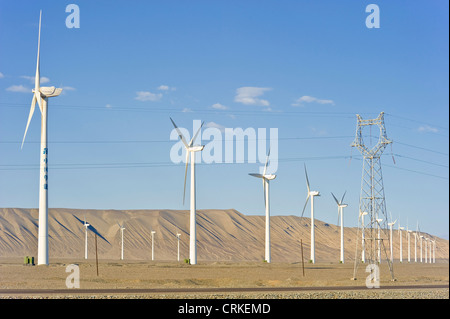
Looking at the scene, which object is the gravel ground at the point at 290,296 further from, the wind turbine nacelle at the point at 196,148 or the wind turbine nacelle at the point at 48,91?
the wind turbine nacelle at the point at 196,148

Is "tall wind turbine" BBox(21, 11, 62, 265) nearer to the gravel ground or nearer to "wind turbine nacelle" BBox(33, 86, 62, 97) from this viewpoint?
"wind turbine nacelle" BBox(33, 86, 62, 97)

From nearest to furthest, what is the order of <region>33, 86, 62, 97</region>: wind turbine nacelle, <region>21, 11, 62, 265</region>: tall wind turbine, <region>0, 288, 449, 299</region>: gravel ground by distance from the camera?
<region>0, 288, 449, 299</region>: gravel ground, <region>21, 11, 62, 265</region>: tall wind turbine, <region>33, 86, 62, 97</region>: wind turbine nacelle

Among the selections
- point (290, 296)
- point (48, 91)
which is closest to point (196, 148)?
point (48, 91)

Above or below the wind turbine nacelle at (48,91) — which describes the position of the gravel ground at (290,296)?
below

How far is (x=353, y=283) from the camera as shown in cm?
7150

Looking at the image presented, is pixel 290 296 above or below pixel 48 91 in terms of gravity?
below

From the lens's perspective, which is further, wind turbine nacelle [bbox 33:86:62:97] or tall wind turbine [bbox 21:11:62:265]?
wind turbine nacelle [bbox 33:86:62:97]

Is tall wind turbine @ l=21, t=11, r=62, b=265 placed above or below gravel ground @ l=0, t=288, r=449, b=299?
above

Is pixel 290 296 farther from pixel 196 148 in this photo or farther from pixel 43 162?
pixel 196 148

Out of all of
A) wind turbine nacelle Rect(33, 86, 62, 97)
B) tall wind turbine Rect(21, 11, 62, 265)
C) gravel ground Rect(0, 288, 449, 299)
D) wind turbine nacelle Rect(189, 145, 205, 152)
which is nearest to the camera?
gravel ground Rect(0, 288, 449, 299)

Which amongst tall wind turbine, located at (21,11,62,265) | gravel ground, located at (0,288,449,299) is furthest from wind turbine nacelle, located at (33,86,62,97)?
gravel ground, located at (0,288,449,299)

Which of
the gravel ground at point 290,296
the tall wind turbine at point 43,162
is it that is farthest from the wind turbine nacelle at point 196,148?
the gravel ground at point 290,296

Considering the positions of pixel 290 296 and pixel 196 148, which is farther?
pixel 196 148
